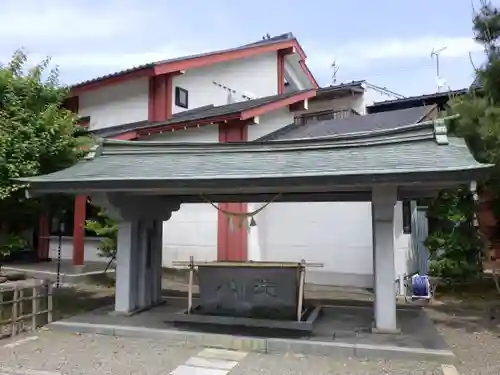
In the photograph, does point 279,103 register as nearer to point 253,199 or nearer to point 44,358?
point 253,199

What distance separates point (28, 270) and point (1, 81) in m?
7.26

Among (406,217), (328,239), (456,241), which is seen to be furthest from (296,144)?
(406,217)

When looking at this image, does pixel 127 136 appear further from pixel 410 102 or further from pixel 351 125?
pixel 410 102

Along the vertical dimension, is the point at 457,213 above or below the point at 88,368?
above

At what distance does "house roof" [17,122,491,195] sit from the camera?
6066 millimetres

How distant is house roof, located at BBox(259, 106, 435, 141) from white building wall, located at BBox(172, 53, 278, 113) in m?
2.82

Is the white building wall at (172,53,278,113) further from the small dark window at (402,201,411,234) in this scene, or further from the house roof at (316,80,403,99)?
the small dark window at (402,201,411,234)

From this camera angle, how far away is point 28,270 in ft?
45.1

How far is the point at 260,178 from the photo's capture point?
6398mm

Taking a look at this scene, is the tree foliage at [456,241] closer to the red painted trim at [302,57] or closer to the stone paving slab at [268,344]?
the stone paving slab at [268,344]

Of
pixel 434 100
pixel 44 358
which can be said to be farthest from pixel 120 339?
pixel 434 100

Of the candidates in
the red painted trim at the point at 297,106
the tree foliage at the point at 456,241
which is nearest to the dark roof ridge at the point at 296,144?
the tree foliage at the point at 456,241

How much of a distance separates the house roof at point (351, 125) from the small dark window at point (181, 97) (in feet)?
10.2

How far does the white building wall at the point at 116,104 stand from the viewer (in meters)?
14.9
